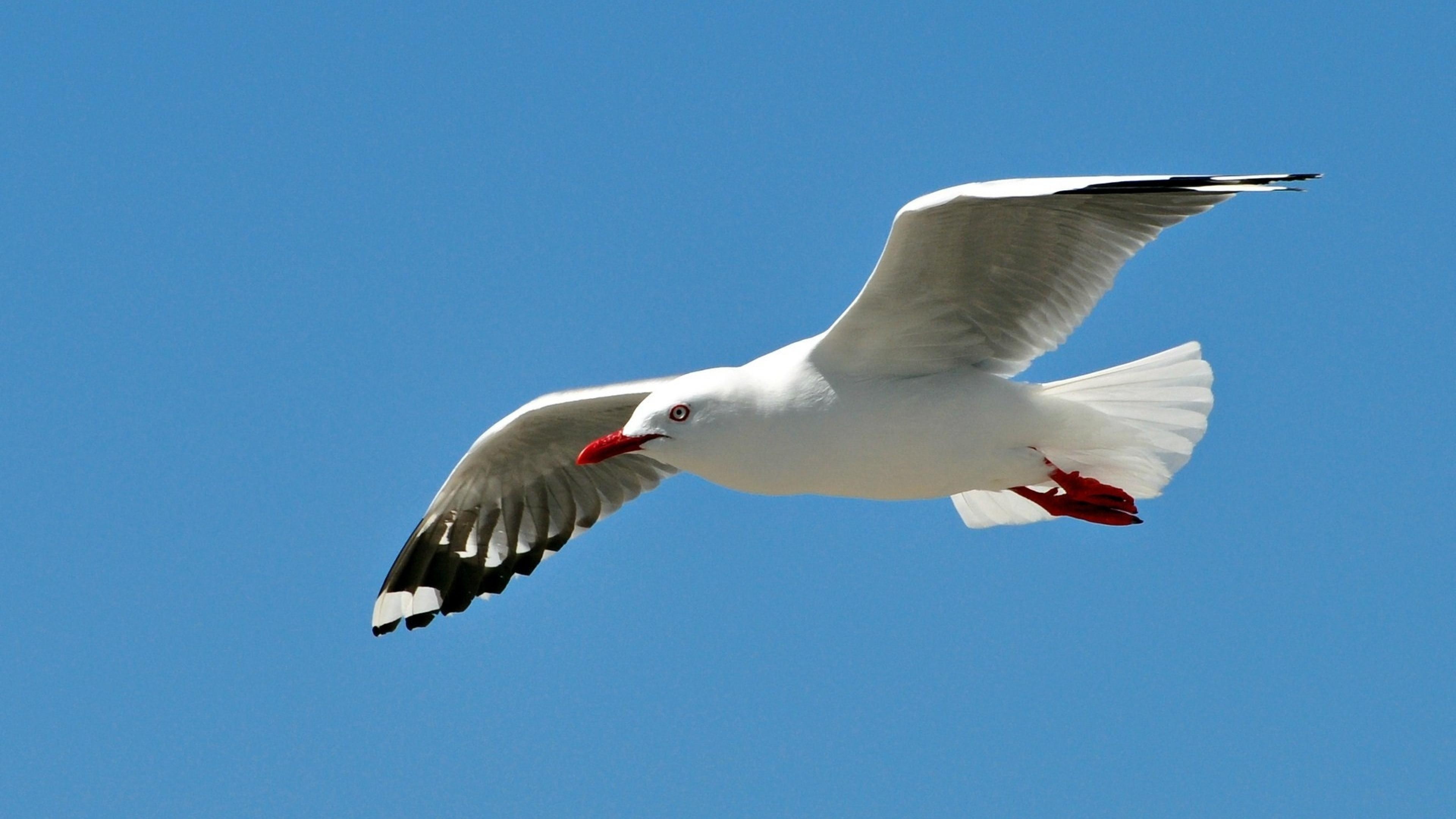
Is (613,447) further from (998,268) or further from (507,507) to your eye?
(507,507)

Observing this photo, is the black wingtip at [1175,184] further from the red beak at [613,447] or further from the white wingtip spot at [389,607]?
the white wingtip spot at [389,607]

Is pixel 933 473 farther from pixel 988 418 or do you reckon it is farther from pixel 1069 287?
pixel 1069 287

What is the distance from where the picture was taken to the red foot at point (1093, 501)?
730cm

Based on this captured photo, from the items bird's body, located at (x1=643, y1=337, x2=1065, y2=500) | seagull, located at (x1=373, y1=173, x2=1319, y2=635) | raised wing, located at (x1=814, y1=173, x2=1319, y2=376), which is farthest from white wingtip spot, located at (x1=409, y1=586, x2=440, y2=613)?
raised wing, located at (x1=814, y1=173, x2=1319, y2=376)

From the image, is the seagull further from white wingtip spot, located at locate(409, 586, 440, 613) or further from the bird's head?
white wingtip spot, located at locate(409, 586, 440, 613)

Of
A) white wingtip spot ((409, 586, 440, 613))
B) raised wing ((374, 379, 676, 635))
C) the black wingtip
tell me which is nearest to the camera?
the black wingtip

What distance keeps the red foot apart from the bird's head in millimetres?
1402

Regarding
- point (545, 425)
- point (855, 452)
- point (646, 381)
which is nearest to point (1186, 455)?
point (855, 452)

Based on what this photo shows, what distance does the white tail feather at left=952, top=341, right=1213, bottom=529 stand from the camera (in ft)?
23.9

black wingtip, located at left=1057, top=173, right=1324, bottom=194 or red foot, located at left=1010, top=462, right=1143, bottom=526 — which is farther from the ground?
black wingtip, located at left=1057, top=173, right=1324, bottom=194

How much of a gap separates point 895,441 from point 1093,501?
0.99m

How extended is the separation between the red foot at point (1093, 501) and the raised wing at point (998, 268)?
521 millimetres

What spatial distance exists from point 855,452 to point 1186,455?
1.46 m

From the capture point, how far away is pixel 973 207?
20.8 feet
